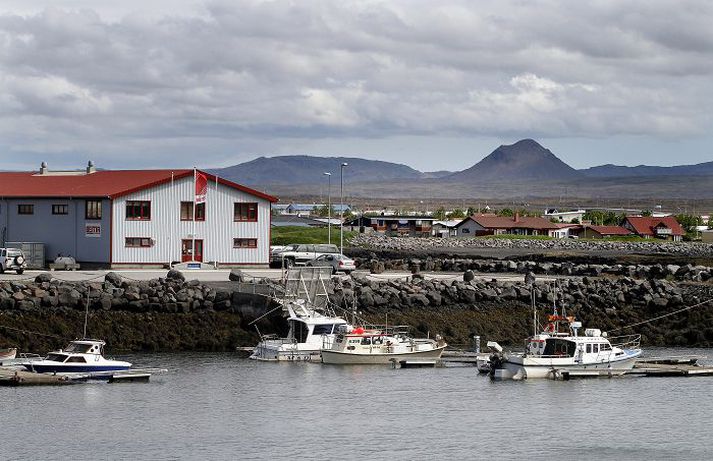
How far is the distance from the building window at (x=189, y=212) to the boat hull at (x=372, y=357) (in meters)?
24.1

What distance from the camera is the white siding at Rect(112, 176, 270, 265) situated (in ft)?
238

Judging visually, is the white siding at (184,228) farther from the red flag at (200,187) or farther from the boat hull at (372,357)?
the boat hull at (372,357)

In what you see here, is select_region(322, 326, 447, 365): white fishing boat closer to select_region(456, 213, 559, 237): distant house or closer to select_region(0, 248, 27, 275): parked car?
select_region(0, 248, 27, 275): parked car

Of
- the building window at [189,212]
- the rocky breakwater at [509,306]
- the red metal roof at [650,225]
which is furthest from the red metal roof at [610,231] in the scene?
the building window at [189,212]

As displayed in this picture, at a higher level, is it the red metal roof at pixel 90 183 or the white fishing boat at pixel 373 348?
the red metal roof at pixel 90 183

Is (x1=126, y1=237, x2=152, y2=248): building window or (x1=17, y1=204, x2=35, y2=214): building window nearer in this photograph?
(x1=126, y1=237, x2=152, y2=248): building window

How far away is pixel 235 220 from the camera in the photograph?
75625mm

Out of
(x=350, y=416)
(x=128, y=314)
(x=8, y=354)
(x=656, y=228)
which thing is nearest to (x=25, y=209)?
(x=128, y=314)

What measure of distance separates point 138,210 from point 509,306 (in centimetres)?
2184

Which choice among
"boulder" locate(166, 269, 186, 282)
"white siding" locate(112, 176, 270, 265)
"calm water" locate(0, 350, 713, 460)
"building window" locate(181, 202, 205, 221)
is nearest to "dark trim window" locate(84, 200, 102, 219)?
"white siding" locate(112, 176, 270, 265)

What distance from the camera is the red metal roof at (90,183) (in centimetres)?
7344

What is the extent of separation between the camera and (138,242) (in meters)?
72.8

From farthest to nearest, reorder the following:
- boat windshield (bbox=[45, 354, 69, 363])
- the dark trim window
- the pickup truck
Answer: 1. the pickup truck
2. the dark trim window
3. boat windshield (bbox=[45, 354, 69, 363])

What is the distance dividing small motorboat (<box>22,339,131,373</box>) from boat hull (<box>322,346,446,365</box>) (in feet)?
27.4
